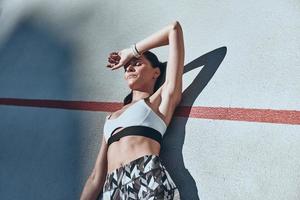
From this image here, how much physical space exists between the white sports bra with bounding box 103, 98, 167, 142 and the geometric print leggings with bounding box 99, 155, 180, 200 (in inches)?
7.8

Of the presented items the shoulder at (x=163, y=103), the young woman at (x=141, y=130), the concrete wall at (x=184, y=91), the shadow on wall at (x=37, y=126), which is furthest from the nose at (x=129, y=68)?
the shadow on wall at (x=37, y=126)

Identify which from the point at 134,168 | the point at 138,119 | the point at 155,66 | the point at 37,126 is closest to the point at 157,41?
the point at 155,66

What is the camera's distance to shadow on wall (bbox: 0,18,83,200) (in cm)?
293

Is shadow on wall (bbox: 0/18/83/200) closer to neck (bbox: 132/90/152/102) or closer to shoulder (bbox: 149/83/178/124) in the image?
neck (bbox: 132/90/152/102)

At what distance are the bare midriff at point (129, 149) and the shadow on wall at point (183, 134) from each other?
158mm

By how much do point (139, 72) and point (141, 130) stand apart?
428 mm

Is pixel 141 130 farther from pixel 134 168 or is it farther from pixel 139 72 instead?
pixel 139 72

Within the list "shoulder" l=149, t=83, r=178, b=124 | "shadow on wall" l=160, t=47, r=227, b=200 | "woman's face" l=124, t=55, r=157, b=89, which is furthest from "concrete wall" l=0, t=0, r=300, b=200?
"woman's face" l=124, t=55, r=157, b=89

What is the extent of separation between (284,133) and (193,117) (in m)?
A: 0.53

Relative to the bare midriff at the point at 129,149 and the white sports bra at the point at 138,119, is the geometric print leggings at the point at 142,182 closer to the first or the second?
the bare midriff at the point at 129,149

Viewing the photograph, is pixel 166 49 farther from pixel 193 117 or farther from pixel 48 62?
pixel 48 62

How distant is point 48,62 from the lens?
3.68 m

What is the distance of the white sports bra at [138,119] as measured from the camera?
7.98 feet

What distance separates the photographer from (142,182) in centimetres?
222
